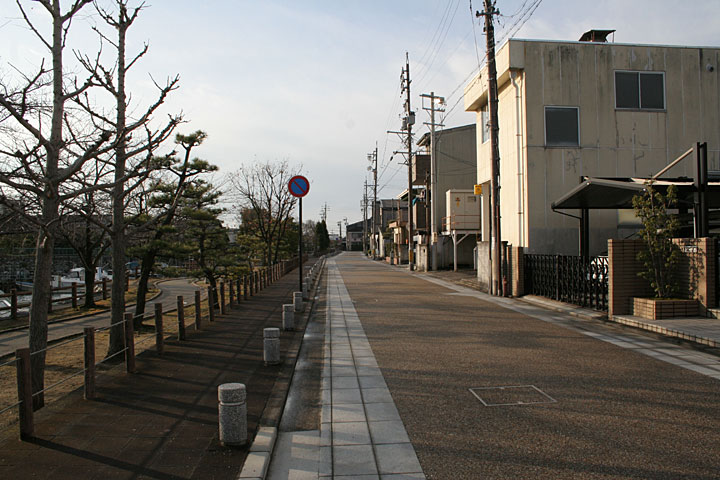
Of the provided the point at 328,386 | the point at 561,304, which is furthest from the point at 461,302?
the point at 328,386

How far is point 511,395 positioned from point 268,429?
A: 9.16 feet

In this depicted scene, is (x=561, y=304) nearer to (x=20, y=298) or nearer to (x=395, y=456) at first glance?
(x=395, y=456)

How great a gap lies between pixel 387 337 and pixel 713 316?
6456mm

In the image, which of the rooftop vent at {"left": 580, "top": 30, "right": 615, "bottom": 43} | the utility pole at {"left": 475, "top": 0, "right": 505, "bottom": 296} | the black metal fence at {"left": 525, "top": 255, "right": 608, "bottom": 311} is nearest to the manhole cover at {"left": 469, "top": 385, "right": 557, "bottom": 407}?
the black metal fence at {"left": 525, "top": 255, "right": 608, "bottom": 311}

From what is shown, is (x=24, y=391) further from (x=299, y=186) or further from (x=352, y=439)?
(x=299, y=186)

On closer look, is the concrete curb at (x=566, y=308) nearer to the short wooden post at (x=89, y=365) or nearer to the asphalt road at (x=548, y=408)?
the asphalt road at (x=548, y=408)

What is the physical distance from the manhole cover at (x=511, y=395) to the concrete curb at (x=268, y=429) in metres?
2.26

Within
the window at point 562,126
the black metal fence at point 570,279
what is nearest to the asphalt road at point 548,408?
the black metal fence at point 570,279

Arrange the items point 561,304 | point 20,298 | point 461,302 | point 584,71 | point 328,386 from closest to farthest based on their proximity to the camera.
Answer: point 328,386 → point 561,304 → point 461,302 → point 584,71 → point 20,298

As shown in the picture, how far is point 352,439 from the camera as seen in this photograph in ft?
14.6

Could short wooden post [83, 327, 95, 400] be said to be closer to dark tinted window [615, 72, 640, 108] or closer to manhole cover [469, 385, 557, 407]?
manhole cover [469, 385, 557, 407]

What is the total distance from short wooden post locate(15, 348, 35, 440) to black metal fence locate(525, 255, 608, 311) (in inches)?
449

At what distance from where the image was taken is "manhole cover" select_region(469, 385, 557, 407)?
17.6 ft

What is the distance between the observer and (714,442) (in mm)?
4207
